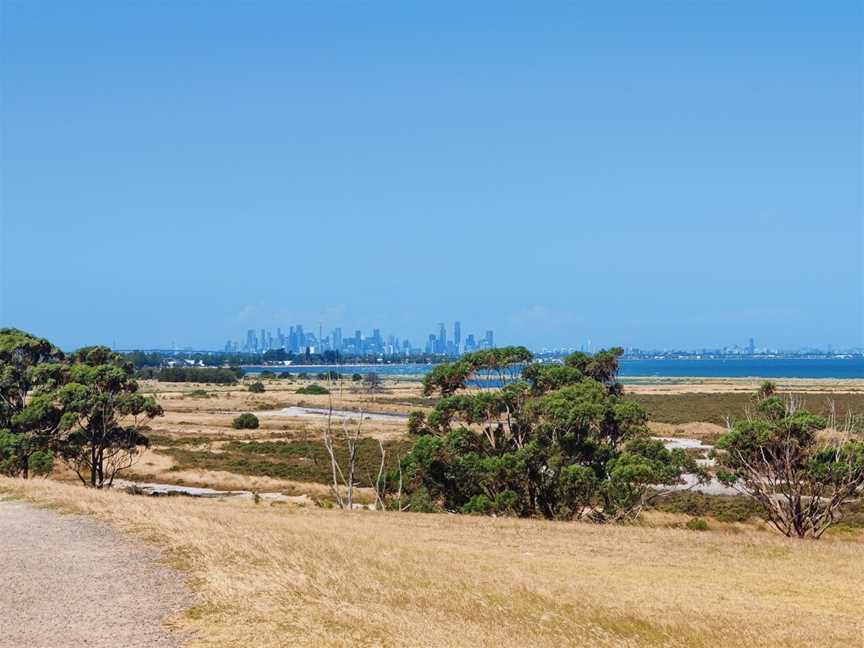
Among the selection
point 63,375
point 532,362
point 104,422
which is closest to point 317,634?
point 532,362

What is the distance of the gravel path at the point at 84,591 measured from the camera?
11.3 m

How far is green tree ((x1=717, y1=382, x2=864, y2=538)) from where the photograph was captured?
3247 centimetres

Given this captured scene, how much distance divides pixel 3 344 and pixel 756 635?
44.7 m

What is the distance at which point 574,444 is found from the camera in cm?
3766

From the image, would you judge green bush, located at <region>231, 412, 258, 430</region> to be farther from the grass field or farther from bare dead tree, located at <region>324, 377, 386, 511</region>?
bare dead tree, located at <region>324, 377, 386, 511</region>

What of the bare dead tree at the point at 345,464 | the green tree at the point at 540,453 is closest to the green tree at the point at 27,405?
the bare dead tree at the point at 345,464

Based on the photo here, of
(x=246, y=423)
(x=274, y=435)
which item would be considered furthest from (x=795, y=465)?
(x=246, y=423)

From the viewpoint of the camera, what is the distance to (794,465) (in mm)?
33125

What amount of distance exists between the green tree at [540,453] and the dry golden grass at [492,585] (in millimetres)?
8665

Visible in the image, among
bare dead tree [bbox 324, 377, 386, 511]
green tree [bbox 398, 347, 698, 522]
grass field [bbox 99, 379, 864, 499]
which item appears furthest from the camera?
grass field [bbox 99, 379, 864, 499]

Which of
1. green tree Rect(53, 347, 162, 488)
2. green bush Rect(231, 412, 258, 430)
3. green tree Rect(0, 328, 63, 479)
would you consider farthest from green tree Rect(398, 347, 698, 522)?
green bush Rect(231, 412, 258, 430)

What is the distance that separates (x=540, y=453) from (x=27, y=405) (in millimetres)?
27446

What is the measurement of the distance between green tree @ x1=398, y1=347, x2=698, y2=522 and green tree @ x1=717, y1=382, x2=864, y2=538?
346cm

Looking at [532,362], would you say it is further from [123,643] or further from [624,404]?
[123,643]
